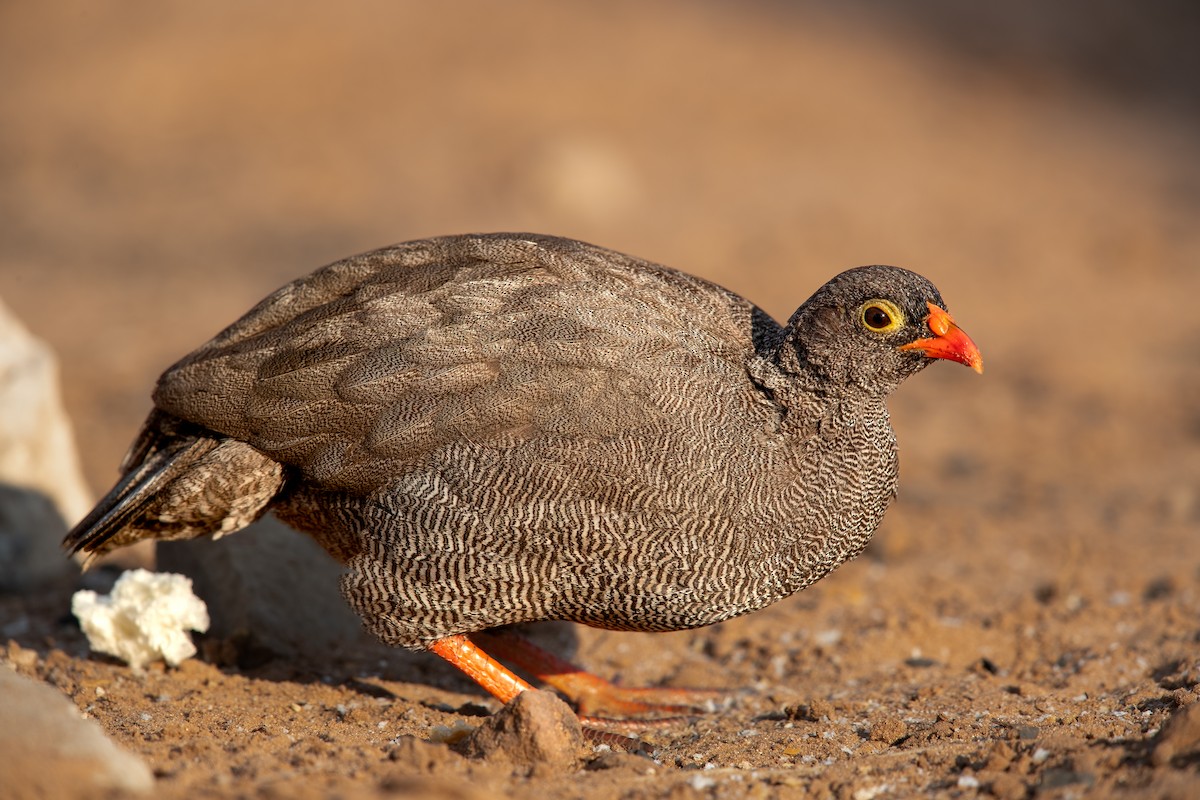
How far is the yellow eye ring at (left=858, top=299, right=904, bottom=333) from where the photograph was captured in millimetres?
5316

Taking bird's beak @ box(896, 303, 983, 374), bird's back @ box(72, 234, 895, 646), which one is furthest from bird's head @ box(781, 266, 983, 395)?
bird's back @ box(72, 234, 895, 646)

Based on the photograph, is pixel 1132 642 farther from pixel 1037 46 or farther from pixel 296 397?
pixel 1037 46

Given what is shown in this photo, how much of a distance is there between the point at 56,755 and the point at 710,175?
45.8 ft

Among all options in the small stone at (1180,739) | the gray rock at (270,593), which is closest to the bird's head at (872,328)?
the small stone at (1180,739)

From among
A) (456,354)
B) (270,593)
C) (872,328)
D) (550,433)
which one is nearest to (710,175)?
(270,593)

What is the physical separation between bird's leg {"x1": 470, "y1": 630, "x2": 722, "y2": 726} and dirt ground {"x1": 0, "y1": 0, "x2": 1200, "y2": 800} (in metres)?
0.26

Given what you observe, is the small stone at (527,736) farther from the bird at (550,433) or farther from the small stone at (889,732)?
the small stone at (889,732)

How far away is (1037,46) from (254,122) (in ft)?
40.7

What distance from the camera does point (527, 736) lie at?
4660 mm

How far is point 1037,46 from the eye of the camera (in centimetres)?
2119

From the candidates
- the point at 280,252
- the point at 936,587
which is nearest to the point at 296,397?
the point at 936,587

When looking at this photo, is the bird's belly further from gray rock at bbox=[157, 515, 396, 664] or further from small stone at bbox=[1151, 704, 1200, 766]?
small stone at bbox=[1151, 704, 1200, 766]

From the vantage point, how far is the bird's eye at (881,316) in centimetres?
532

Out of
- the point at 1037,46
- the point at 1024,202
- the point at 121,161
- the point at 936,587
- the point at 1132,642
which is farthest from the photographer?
the point at 1037,46
